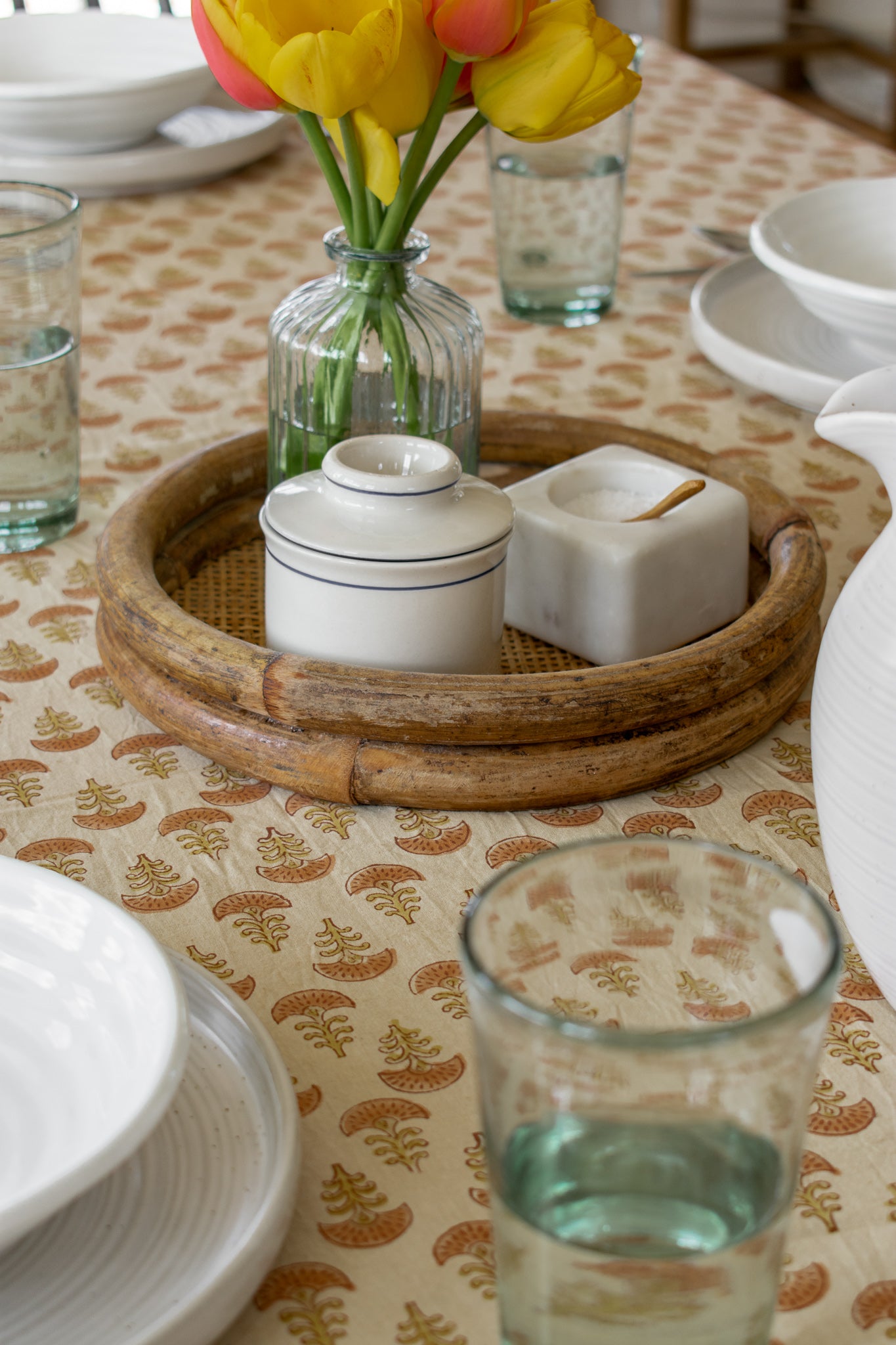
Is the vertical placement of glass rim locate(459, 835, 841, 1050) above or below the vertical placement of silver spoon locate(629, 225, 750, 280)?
above

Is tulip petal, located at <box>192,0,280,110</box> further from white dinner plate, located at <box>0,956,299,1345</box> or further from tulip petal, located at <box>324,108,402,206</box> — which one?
Result: white dinner plate, located at <box>0,956,299,1345</box>

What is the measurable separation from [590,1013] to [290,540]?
271 millimetres

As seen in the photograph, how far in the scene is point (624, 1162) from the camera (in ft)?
1.03

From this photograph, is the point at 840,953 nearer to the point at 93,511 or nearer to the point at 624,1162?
the point at 624,1162

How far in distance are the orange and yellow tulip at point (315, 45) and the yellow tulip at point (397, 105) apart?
12mm

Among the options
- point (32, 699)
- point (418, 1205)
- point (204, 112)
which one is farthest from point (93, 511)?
point (204, 112)

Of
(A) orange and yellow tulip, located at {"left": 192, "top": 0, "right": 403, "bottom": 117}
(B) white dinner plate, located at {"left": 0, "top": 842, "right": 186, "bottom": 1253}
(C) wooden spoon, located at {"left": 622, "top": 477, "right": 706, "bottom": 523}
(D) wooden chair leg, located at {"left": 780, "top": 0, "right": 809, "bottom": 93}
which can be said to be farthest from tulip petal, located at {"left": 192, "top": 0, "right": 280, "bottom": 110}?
(D) wooden chair leg, located at {"left": 780, "top": 0, "right": 809, "bottom": 93}

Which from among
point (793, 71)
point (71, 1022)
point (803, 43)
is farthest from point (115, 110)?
point (793, 71)

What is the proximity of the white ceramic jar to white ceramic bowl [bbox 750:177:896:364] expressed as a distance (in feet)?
1.18

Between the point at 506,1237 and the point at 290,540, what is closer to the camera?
the point at 506,1237

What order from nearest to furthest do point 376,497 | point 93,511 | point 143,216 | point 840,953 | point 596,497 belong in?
point 840,953, point 376,497, point 596,497, point 93,511, point 143,216

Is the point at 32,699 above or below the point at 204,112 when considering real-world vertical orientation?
below

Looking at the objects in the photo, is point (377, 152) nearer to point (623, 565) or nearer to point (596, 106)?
point (596, 106)

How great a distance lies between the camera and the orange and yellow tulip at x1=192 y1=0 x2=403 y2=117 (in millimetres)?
544
